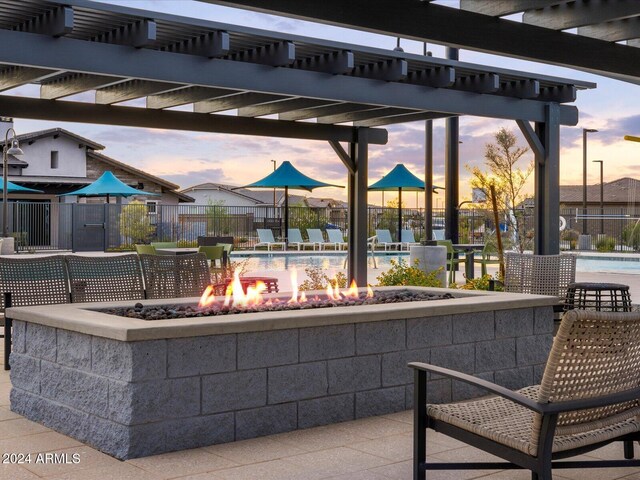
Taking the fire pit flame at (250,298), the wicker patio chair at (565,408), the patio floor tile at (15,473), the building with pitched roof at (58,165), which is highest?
the building with pitched roof at (58,165)

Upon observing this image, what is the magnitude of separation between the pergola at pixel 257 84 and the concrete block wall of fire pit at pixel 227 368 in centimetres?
300

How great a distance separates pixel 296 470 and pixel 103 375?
1.09m

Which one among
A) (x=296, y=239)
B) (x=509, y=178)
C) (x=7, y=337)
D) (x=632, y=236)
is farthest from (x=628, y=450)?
(x=632, y=236)

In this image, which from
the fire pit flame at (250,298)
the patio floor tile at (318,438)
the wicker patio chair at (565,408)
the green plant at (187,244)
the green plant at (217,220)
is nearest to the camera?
the wicker patio chair at (565,408)

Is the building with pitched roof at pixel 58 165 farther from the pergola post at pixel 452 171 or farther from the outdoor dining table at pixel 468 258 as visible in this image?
the outdoor dining table at pixel 468 258

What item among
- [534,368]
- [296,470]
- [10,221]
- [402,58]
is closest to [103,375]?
[296,470]

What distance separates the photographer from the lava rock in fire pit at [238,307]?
4.82 m

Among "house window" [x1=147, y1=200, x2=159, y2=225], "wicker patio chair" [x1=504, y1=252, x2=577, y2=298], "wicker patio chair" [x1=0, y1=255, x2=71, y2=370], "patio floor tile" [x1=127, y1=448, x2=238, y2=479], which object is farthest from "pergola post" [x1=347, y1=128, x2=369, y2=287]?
"house window" [x1=147, y1=200, x2=159, y2=225]

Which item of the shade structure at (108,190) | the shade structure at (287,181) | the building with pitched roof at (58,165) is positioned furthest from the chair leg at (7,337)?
the building with pitched roof at (58,165)

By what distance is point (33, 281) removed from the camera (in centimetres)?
631

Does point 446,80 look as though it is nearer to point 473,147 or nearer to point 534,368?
point 534,368

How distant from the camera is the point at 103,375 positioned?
420 cm

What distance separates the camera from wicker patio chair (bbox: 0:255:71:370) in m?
6.25

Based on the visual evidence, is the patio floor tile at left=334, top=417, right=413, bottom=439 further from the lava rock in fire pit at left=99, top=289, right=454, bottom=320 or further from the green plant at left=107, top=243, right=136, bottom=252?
the green plant at left=107, top=243, right=136, bottom=252
